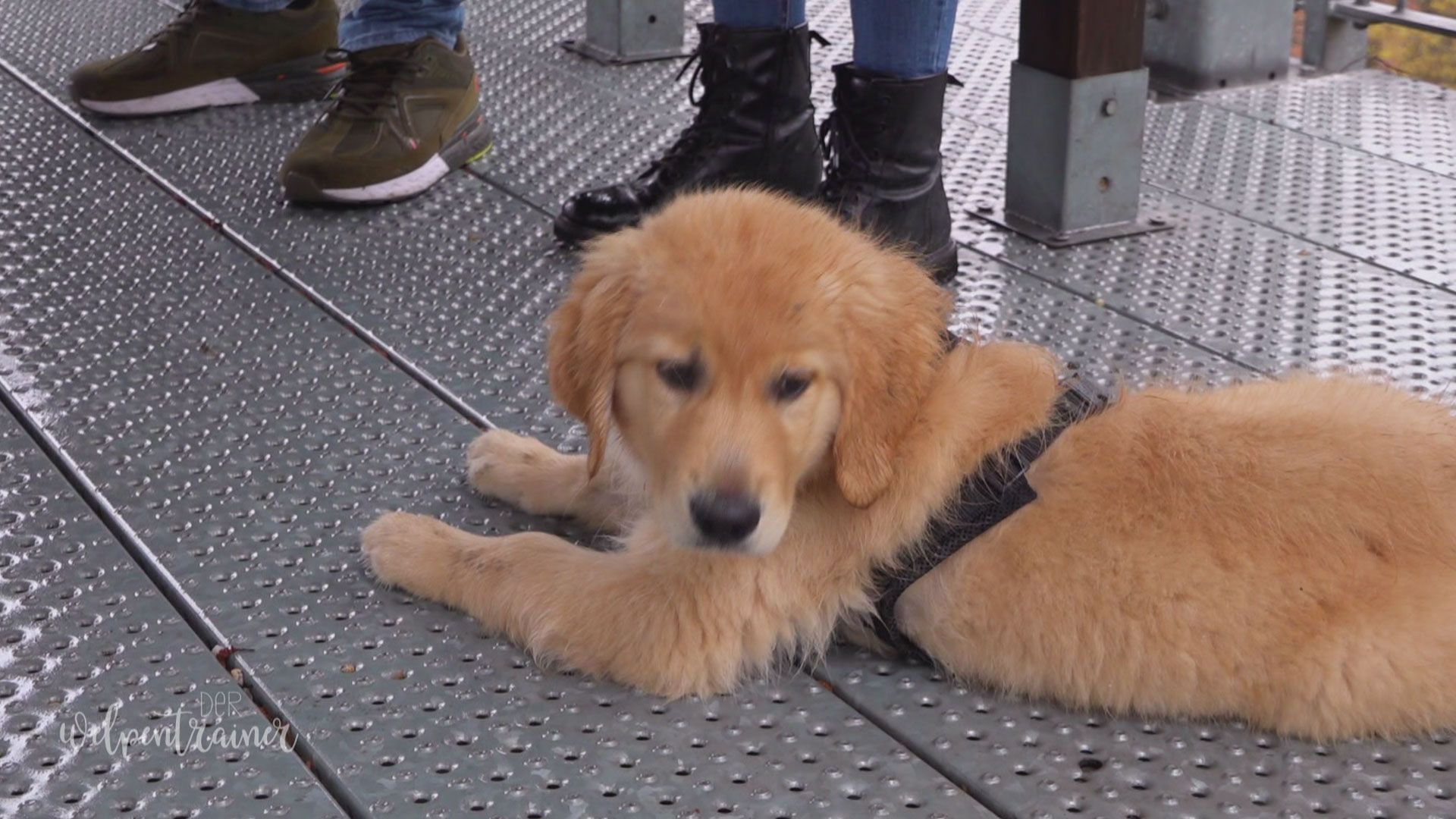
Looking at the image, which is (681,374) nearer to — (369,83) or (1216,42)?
(369,83)

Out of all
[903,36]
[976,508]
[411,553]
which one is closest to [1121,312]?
[903,36]

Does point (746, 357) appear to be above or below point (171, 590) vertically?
above

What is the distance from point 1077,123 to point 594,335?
2052mm

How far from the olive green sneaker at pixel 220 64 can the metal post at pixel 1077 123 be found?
7.49ft

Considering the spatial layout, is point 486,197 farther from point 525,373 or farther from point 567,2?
point 567,2

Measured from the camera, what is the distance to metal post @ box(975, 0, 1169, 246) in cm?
388

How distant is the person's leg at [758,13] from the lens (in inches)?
144

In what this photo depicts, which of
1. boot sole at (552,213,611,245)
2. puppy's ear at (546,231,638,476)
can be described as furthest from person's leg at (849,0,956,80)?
puppy's ear at (546,231,638,476)

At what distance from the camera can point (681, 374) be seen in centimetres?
217

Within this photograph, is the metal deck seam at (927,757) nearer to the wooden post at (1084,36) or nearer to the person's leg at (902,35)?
the person's leg at (902,35)

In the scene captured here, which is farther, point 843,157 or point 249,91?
point 249,91

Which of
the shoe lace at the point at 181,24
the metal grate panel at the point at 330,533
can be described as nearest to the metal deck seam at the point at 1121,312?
the metal grate panel at the point at 330,533

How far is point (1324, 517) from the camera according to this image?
6.93ft

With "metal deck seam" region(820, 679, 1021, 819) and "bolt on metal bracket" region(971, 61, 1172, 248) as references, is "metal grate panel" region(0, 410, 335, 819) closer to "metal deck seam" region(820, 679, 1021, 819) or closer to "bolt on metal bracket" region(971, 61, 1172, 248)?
"metal deck seam" region(820, 679, 1021, 819)
